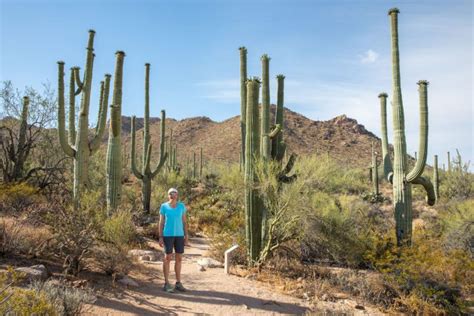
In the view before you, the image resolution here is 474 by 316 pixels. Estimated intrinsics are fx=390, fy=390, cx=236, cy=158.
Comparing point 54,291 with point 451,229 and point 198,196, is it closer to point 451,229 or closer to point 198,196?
point 451,229

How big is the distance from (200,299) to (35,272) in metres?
2.55

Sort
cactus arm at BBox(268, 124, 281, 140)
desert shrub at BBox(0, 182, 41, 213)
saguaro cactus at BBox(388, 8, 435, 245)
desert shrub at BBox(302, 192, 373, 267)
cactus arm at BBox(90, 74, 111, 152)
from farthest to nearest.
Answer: cactus arm at BBox(90, 74, 111, 152), desert shrub at BBox(0, 182, 41, 213), desert shrub at BBox(302, 192, 373, 267), saguaro cactus at BBox(388, 8, 435, 245), cactus arm at BBox(268, 124, 281, 140)

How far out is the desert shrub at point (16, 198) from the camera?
32.0ft

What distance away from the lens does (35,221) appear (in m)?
7.97

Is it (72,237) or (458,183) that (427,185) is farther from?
(458,183)

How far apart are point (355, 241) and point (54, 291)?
678 cm

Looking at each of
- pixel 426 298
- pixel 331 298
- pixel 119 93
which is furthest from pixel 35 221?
pixel 426 298

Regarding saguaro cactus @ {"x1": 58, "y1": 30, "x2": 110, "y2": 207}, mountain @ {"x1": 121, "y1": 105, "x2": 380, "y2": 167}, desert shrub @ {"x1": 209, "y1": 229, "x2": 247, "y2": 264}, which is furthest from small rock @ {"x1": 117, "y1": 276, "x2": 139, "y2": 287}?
mountain @ {"x1": 121, "y1": 105, "x2": 380, "y2": 167}

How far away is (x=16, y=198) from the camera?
1032 cm

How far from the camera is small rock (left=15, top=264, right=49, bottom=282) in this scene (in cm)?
571

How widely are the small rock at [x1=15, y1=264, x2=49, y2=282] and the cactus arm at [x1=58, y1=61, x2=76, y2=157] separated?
18.2 ft

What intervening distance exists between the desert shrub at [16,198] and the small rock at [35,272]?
13.3ft

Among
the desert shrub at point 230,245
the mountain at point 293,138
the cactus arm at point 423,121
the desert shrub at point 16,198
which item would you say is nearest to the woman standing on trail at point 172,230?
the desert shrub at point 230,245

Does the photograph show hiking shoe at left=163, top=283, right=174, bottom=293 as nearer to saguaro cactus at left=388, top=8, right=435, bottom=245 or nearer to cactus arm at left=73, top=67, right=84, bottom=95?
saguaro cactus at left=388, top=8, right=435, bottom=245
